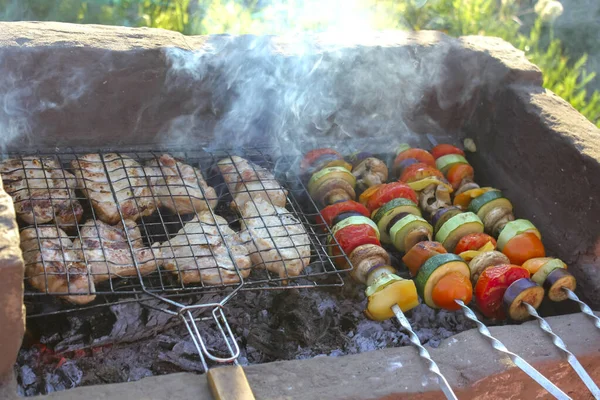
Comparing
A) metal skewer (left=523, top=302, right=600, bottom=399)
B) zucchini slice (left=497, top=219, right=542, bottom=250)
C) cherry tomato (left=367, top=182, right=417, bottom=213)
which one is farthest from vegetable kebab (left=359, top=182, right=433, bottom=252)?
metal skewer (left=523, top=302, right=600, bottom=399)

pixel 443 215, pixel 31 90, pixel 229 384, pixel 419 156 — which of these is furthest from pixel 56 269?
pixel 419 156

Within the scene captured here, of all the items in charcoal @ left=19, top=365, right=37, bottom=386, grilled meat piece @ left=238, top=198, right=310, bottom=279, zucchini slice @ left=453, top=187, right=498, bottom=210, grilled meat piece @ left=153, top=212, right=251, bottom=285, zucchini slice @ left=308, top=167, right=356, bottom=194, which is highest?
zucchini slice @ left=453, top=187, right=498, bottom=210

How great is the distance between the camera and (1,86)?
3686 mm

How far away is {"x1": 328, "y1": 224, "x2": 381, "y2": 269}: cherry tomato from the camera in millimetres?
3736

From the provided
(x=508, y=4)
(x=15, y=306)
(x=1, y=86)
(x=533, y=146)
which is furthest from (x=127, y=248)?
(x=508, y=4)

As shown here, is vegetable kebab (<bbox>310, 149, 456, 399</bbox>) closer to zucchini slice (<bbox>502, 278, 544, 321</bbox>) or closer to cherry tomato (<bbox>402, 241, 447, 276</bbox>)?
cherry tomato (<bbox>402, 241, 447, 276</bbox>)

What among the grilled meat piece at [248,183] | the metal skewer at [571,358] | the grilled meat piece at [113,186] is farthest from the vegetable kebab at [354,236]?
the grilled meat piece at [113,186]

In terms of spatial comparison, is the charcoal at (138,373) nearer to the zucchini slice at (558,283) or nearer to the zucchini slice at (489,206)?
the zucchini slice at (558,283)

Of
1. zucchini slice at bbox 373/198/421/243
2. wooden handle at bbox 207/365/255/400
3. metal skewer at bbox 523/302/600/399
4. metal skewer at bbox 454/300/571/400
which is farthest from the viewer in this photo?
zucchini slice at bbox 373/198/421/243

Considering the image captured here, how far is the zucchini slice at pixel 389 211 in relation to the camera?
4.01 meters

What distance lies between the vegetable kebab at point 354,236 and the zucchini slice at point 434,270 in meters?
0.09

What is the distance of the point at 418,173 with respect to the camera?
14.3 ft

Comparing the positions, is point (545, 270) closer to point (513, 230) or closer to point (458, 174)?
point (513, 230)

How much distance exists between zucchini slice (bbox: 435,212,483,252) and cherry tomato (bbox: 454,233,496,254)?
8 centimetres
